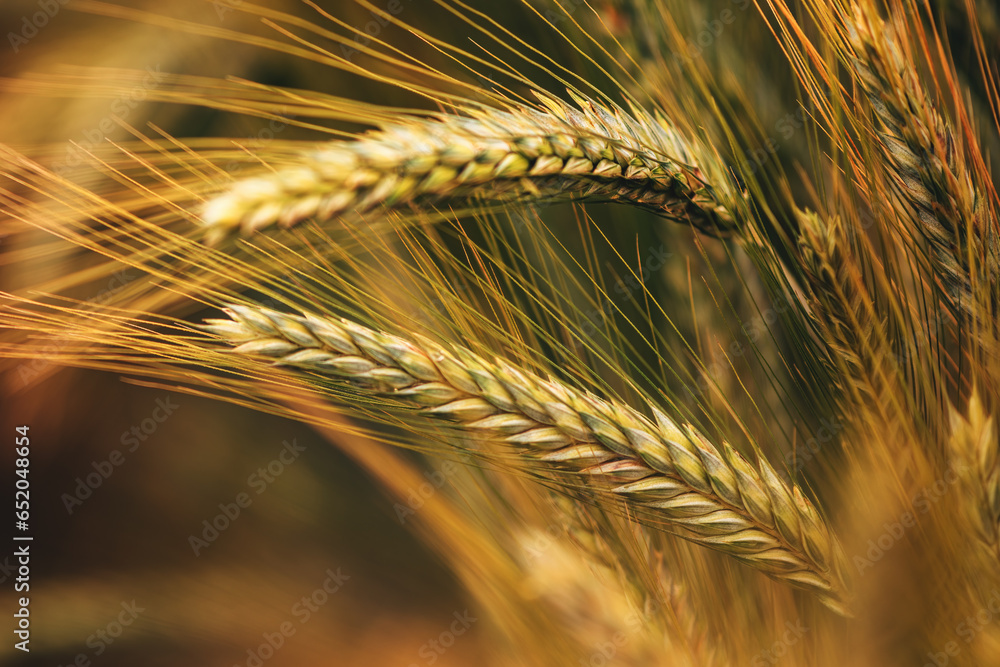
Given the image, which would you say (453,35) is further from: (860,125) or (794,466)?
(794,466)

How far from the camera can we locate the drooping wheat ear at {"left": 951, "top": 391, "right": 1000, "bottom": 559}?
1.18 ft

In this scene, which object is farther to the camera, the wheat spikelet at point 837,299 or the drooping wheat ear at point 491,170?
the wheat spikelet at point 837,299

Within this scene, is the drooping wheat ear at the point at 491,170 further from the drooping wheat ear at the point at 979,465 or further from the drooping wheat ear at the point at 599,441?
the drooping wheat ear at the point at 979,465

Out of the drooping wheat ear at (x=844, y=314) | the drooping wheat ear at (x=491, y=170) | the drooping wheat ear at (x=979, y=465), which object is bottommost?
the drooping wheat ear at (x=979, y=465)

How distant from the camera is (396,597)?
0.95 m

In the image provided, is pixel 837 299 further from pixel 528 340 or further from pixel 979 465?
pixel 528 340

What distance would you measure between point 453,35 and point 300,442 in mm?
665

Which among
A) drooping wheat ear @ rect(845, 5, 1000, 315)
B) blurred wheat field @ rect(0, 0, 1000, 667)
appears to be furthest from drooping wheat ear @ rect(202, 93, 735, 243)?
drooping wheat ear @ rect(845, 5, 1000, 315)

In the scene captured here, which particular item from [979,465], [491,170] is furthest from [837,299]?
[491,170]

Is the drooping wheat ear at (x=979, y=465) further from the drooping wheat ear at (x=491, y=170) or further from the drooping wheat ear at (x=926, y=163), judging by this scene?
the drooping wheat ear at (x=491, y=170)

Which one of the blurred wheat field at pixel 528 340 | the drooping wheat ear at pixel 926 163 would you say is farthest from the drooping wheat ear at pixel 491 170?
the drooping wheat ear at pixel 926 163

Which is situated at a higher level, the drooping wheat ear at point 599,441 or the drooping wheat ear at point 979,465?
the drooping wheat ear at point 599,441

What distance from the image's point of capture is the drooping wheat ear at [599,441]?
0.36m

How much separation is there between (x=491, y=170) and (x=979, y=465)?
0.37 m
